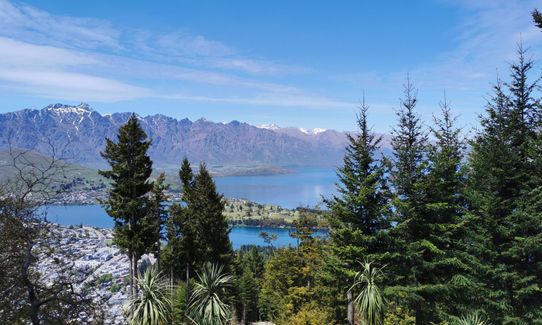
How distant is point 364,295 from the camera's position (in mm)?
19062

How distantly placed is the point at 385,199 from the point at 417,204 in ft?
5.59

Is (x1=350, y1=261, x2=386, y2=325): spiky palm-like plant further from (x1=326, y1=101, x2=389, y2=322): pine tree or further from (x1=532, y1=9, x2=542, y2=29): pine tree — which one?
(x1=532, y1=9, x2=542, y2=29): pine tree

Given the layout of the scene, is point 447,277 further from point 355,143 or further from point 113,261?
point 113,261

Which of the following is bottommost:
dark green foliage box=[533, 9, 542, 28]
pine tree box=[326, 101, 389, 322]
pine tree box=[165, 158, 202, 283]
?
pine tree box=[165, 158, 202, 283]

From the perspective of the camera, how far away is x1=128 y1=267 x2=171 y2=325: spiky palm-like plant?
16906 mm

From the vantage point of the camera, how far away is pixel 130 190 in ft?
87.6

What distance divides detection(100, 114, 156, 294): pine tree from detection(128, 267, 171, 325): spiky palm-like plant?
885cm

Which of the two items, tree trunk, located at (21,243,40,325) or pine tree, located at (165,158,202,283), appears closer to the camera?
tree trunk, located at (21,243,40,325)

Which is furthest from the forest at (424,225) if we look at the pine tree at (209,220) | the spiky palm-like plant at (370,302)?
the pine tree at (209,220)

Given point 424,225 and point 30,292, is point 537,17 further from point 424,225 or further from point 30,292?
point 30,292

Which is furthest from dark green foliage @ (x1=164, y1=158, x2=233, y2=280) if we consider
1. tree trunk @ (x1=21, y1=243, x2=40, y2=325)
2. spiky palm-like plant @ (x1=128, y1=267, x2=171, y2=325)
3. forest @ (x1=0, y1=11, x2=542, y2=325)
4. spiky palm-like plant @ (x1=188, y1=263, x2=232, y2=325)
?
tree trunk @ (x1=21, y1=243, x2=40, y2=325)

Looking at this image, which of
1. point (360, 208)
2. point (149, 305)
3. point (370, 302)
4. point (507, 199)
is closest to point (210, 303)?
point (149, 305)

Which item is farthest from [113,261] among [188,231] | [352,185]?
[352,185]

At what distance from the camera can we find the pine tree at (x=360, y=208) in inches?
862
